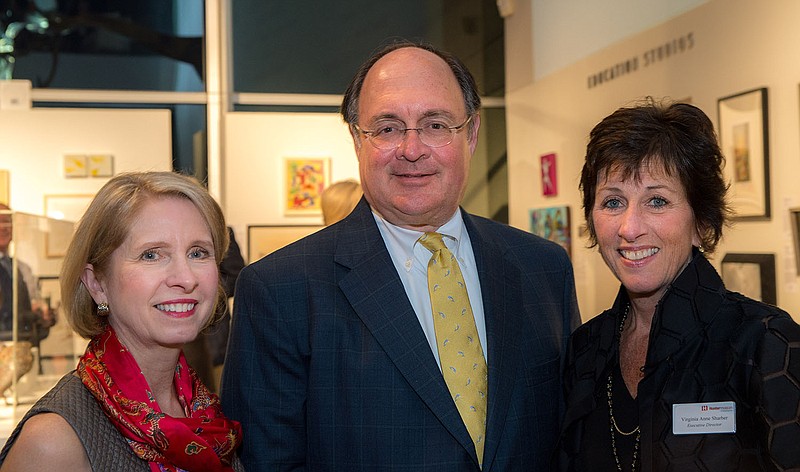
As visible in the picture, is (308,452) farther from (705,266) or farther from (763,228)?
(763,228)

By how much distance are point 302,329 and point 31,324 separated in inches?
83.3

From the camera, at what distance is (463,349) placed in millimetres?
2348

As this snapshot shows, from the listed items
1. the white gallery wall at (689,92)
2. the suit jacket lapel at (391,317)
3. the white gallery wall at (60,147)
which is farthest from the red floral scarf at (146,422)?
the white gallery wall at (60,147)

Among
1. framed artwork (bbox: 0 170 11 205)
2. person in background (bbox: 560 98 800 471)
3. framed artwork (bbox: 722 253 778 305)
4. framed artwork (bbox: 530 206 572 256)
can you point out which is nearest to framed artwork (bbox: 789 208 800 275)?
framed artwork (bbox: 722 253 778 305)

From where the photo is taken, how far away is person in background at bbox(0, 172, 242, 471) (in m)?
1.99

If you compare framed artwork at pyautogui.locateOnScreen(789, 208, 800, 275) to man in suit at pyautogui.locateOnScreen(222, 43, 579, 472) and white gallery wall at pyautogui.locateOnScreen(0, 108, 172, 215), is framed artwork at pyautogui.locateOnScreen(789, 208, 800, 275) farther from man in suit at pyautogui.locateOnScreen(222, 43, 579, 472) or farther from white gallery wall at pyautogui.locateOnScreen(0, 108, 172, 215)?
white gallery wall at pyautogui.locateOnScreen(0, 108, 172, 215)

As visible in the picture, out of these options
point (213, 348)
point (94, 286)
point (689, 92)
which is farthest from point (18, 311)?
point (689, 92)

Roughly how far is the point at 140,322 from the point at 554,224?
4.95m

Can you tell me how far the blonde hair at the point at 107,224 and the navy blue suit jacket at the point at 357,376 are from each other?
288mm

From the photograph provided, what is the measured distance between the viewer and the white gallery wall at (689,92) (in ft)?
12.9

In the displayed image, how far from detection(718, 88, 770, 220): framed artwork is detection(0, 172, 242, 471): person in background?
8.82 feet

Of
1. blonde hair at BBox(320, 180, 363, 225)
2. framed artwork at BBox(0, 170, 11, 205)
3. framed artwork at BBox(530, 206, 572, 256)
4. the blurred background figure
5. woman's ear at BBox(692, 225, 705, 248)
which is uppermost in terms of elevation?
framed artwork at BBox(0, 170, 11, 205)

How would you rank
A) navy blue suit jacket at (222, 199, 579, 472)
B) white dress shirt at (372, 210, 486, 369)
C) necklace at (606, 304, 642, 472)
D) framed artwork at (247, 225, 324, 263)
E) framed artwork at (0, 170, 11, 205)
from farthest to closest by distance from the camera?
framed artwork at (247, 225, 324, 263), framed artwork at (0, 170, 11, 205), white dress shirt at (372, 210, 486, 369), navy blue suit jacket at (222, 199, 579, 472), necklace at (606, 304, 642, 472)

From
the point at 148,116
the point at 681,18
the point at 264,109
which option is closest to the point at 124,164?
the point at 148,116
